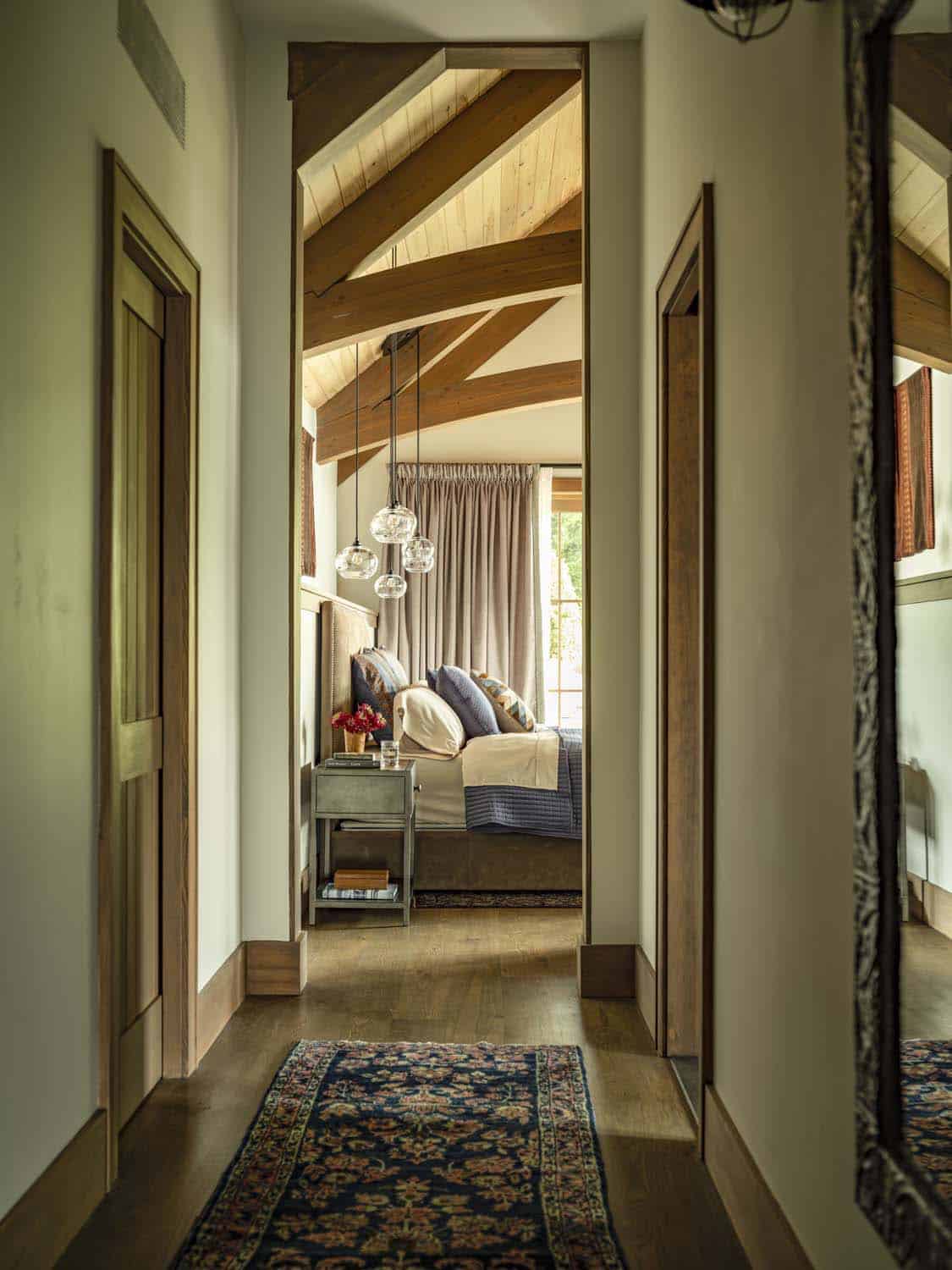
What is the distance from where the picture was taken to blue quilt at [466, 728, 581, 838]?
16.9 ft

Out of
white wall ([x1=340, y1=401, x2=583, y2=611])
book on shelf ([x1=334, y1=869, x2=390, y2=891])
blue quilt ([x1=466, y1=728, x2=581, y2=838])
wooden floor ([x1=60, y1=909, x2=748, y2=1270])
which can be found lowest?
wooden floor ([x1=60, y1=909, x2=748, y2=1270])

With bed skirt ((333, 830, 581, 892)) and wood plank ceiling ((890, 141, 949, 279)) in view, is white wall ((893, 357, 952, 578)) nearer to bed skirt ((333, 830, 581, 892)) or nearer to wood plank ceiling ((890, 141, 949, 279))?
wood plank ceiling ((890, 141, 949, 279))

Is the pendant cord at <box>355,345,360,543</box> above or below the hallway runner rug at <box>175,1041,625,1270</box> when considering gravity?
above

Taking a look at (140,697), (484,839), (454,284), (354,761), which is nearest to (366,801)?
(354,761)

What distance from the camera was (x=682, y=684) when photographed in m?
3.14

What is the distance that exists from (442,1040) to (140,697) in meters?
1.34

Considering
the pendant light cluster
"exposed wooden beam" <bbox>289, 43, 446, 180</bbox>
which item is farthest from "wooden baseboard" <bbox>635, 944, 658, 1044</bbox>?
the pendant light cluster


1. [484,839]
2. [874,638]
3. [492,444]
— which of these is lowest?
[484,839]

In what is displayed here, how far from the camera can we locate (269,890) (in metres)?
3.67

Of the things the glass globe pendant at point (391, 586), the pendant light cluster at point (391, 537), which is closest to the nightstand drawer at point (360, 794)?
the pendant light cluster at point (391, 537)

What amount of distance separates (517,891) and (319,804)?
1.07m

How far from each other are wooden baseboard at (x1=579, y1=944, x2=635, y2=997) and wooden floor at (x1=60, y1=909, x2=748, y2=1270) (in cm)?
6

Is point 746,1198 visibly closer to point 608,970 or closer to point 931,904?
point 931,904

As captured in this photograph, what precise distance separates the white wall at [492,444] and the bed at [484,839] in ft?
12.2
